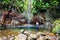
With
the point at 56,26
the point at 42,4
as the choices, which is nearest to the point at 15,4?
the point at 42,4

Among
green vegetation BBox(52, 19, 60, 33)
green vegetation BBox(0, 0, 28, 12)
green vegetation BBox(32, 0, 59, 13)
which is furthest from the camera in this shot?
green vegetation BBox(0, 0, 28, 12)

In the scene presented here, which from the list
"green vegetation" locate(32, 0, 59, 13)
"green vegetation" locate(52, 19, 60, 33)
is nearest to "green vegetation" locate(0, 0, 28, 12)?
"green vegetation" locate(32, 0, 59, 13)

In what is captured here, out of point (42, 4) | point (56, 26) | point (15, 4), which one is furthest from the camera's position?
point (15, 4)

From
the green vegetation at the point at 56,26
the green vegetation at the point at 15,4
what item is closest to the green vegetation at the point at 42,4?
the green vegetation at the point at 15,4

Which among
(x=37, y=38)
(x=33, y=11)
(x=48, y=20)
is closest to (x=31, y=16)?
(x=33, y=11)

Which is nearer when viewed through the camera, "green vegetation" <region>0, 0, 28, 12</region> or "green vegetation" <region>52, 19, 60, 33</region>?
"green vegetation" <region>52, 19, 60, 33</region>

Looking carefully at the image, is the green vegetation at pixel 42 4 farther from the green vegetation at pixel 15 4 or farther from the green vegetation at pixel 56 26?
the green vegetation at pixel 56 26

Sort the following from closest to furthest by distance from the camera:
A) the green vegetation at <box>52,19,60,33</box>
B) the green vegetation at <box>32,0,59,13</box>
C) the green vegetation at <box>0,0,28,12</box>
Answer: the green vegetation at <box>52,19,60,33</box> → the green vegetation at <box>32,0,59,13</box> → the green vegetation at <box>0,0,28,12</box>

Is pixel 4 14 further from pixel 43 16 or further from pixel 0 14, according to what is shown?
pixel 43 16

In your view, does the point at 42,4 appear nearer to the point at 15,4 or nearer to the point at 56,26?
the point at 15,4

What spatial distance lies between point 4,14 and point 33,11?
1.90m

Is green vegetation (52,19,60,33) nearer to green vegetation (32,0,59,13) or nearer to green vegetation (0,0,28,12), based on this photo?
green vegetation (32,0,59,13)

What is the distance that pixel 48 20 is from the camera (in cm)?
1279

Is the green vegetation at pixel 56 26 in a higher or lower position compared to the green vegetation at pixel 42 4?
lower
